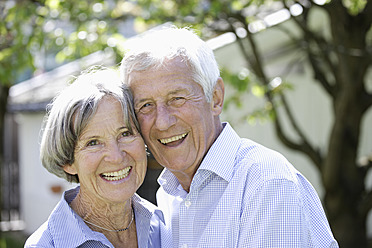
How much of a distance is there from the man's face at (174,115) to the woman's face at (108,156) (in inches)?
4.3

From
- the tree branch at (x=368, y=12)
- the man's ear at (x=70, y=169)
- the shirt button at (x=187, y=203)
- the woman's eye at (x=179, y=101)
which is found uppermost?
the woman's eye at (x=179, y=101)

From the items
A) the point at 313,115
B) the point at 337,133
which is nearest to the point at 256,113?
the point at 337,133

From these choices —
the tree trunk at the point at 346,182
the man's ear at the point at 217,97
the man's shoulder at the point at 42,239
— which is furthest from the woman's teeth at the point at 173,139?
the tree trunk at the point at 346,182

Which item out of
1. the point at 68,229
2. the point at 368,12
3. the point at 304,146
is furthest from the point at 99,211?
the point at 368,12

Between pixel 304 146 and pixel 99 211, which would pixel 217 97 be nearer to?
pixel 99 211

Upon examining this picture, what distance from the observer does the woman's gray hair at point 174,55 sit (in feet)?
8.61

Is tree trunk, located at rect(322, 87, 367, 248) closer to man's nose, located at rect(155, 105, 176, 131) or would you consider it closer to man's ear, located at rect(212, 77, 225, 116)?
man's ear, located at rect(212, 77, 225, 116)

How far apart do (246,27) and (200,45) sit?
378cm

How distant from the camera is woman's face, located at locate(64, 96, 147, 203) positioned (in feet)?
8.42

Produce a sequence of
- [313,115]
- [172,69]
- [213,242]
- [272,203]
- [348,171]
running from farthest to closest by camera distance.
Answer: [313,115] → [348,171] → [172,69] → [213,242] → [272,203]

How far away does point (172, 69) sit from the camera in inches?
103

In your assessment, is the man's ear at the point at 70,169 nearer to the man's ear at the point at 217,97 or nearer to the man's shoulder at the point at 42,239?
the man's shoulder at the point at 42,239

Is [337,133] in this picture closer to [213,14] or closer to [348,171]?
[348,171]

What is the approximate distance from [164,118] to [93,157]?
39 centimetres
